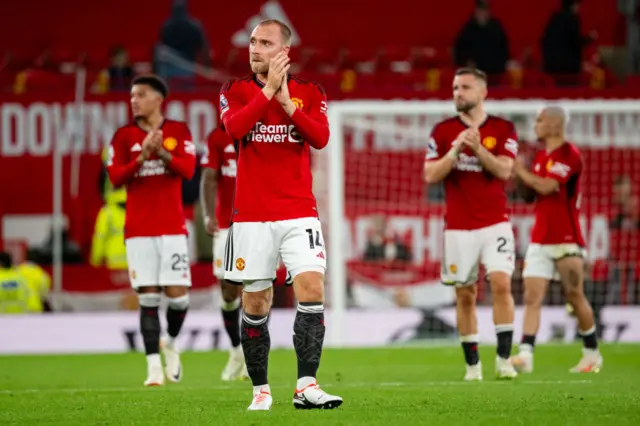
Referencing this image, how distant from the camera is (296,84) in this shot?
266 inches

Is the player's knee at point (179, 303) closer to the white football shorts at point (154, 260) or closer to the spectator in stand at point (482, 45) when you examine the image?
the white football shorts at point (154, 260)

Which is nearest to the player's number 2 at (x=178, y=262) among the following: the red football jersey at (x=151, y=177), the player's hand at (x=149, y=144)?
the red football jersey at (x=151, y=177)

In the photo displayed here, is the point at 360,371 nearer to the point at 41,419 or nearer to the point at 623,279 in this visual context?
the point at 41,419

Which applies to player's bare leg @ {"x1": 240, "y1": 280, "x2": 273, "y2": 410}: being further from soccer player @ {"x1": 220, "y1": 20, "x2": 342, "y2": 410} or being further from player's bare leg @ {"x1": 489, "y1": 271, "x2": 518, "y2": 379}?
player's bare leg @ {"x1": 489, "y1": 271, "x2": 518, "y2": 379}

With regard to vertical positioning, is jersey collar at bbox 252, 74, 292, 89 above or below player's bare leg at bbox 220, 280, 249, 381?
above

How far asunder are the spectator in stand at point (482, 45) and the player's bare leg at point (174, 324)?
10.4 m

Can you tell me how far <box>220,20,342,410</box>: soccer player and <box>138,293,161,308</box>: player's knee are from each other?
271cm

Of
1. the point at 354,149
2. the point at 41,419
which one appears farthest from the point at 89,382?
the point at 354,149

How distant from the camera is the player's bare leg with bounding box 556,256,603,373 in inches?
406

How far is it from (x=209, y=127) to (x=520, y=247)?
18.6 ft

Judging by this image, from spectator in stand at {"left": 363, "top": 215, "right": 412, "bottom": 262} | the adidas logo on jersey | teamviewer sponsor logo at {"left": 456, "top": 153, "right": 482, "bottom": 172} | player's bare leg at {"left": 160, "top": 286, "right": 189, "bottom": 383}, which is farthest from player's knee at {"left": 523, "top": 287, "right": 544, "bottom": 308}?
the adidas logo on jersey

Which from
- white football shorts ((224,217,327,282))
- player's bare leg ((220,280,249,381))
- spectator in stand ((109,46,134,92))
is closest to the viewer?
white football shorts ((224,217,327,282))

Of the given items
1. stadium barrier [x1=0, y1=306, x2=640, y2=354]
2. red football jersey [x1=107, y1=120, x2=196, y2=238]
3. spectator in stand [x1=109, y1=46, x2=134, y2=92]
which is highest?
spectator in stand [x1=109, y1=46, x2=134, y2=92]

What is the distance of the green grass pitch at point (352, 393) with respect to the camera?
20.1 ft
